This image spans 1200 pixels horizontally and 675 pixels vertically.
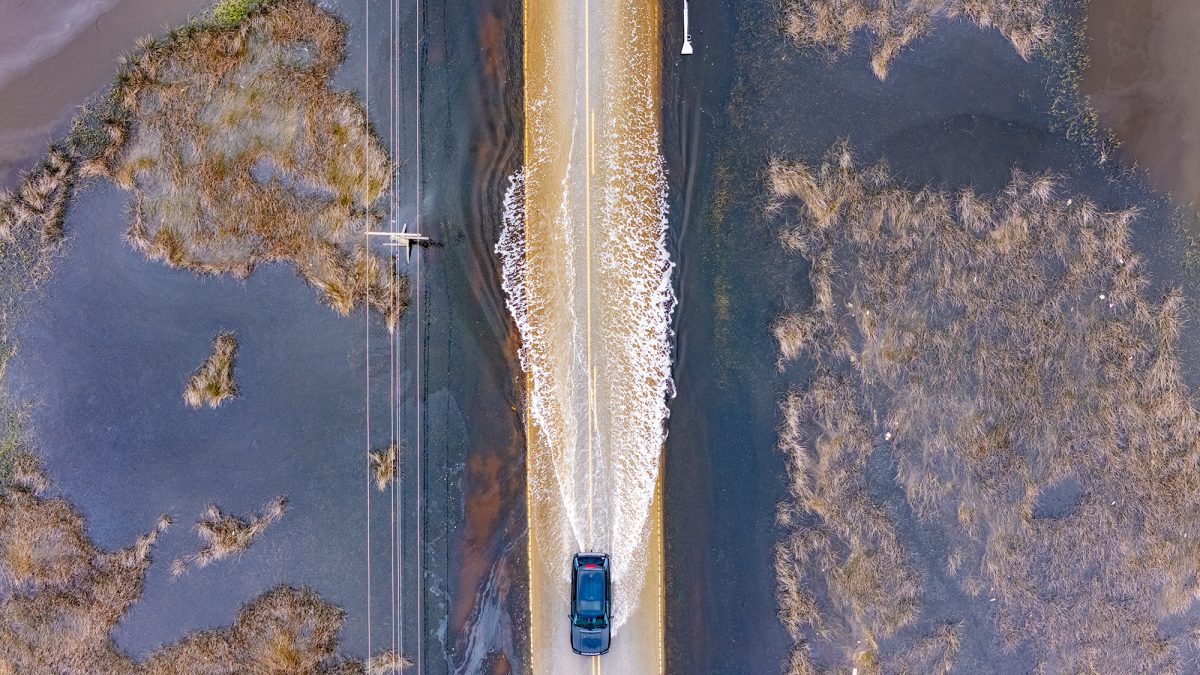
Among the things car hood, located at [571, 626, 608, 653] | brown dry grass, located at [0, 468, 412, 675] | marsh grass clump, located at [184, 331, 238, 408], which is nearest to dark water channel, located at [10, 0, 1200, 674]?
marsh grass clump, located at [184, 331, 238, 408]

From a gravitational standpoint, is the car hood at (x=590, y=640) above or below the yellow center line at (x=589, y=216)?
below

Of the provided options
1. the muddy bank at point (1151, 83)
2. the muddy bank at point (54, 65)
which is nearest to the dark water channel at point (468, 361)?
the muddy bank at point (1151, 83)

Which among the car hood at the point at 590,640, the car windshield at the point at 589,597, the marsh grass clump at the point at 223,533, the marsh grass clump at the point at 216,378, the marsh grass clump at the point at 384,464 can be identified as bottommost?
the car hood at the point at 590,640

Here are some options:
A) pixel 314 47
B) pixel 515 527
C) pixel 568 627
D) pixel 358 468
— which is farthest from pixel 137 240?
pixel 568 627

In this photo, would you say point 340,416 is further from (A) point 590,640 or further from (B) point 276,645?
(A) point 590,640

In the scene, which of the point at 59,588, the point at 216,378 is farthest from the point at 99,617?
the point at 216,378

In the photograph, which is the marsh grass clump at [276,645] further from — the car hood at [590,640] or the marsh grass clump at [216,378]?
the marsh grass clump at [216,378]
